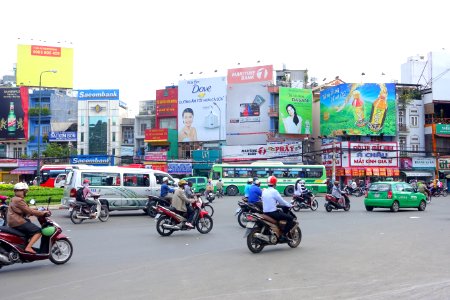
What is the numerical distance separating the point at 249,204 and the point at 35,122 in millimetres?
53800

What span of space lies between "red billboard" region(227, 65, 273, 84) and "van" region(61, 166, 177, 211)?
38.6 metres

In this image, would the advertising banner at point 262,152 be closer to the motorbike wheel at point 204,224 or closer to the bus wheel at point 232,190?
the bus wheel at point 232,190

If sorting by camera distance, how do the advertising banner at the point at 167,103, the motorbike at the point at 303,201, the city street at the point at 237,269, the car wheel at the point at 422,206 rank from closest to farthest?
Result: 1. the city street at the point at 237,269
2. the car wheel at the point at 422,206
3. the motorbike at the point at 303,201
4. the advertising banner at the point at 167,103

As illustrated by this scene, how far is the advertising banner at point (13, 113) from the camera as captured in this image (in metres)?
62.0

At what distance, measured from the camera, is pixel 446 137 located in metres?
55.8

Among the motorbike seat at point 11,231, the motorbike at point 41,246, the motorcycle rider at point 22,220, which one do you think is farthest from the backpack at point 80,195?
the motorbike seat at point 11,231

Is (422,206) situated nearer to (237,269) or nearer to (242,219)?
(242,219)

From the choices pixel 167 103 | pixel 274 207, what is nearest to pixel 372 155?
pixel 167 103

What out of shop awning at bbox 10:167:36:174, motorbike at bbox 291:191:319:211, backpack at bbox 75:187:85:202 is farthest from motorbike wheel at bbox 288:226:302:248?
shop awning at bbox 10:167:36:174

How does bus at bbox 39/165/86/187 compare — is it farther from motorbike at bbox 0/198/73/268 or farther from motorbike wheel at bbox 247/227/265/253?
motorbike wheel at bbox 247/227/265/253

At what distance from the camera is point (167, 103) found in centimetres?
6275

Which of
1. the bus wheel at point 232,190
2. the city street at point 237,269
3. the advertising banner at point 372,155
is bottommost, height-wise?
the bus wheel at point 232,190

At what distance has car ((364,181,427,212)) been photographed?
23.2 metres

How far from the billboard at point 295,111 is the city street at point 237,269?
4203 centimetres
